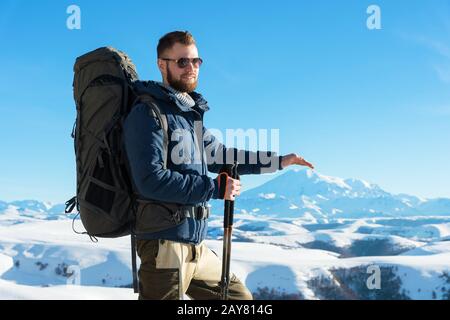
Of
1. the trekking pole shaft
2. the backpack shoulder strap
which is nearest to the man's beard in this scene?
the backpack shoulder strap

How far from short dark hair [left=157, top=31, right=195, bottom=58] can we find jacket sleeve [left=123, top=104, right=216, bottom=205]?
2.05ft

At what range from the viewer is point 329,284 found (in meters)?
106

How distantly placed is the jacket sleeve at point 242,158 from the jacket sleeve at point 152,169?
89 centimetres

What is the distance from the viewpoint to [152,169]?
3.38 metres

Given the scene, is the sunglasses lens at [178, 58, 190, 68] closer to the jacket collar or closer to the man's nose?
the man's nose

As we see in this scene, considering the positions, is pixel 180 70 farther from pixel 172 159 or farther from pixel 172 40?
pixel 172 159

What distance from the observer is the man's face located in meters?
3.93

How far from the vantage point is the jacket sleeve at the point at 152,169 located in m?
3.39

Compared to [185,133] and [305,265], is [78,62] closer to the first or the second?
[185,133]

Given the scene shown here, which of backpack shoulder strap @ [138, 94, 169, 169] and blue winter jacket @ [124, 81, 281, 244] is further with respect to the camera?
backpack shoulder strap @ [138, 94, 169, 169]

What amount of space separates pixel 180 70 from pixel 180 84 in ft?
0.33

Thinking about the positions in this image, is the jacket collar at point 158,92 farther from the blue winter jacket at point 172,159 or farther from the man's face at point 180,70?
the man's face at point 180,70

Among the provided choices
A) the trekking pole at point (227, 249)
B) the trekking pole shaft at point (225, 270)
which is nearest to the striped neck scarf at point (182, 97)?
the trekking pole at point (227, 249)

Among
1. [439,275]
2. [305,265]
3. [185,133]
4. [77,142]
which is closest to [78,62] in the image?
[77,142]
